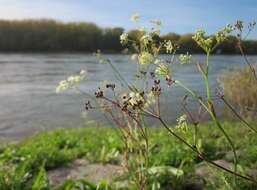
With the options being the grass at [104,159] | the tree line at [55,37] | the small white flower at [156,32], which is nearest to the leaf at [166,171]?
the grass at [104,159]

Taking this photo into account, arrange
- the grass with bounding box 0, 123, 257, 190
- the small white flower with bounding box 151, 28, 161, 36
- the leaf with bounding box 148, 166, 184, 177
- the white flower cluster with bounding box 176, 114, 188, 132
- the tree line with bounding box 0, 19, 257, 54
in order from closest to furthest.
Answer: the white flower cluster with bounding box 176, 114, 188, 132 → the small white flower with bounding box 151, 28, 161, 36 → the grass with bounding box 0, 123, 257, 190 → the leaf with bounding box 148, 166, 184, 177 → the tree line with bounding box 0, 19, 257, 54

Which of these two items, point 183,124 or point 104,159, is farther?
point 104,159

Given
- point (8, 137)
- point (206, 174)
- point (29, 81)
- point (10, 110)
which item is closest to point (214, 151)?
point (206, 174)

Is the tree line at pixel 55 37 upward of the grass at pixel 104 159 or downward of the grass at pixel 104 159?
downward

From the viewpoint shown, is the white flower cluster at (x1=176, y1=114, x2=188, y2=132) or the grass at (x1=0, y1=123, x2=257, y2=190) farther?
the grass at (x1=0, y1=123, x2=257, y2=190)

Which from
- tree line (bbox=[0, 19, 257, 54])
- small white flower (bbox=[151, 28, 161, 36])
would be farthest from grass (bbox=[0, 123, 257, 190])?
tree line (bbox=[0, 19, 257, 54])

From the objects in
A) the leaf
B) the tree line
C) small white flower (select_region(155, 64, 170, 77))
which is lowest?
the tree line

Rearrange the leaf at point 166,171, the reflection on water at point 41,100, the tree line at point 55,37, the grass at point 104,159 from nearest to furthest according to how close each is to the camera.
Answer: the grass at point 104,159 < the leaf at point 166,171 < the reflection on water at point 41,100 < the tree line at point 55,37

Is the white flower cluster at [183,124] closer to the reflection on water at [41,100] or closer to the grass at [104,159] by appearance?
the grass at [104,159]

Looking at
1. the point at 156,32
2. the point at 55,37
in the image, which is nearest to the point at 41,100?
the point at 156,32

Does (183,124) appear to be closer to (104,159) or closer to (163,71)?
(163,71)

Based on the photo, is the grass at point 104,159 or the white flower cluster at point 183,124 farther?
the grass at point 104,159

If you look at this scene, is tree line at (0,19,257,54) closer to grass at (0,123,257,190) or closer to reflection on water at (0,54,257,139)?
reflection on water at (0,54,257,139)

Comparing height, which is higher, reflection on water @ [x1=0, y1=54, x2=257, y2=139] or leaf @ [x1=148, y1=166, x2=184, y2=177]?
leaf @ [x1=148, y1=166, x2=184, y2=177]
